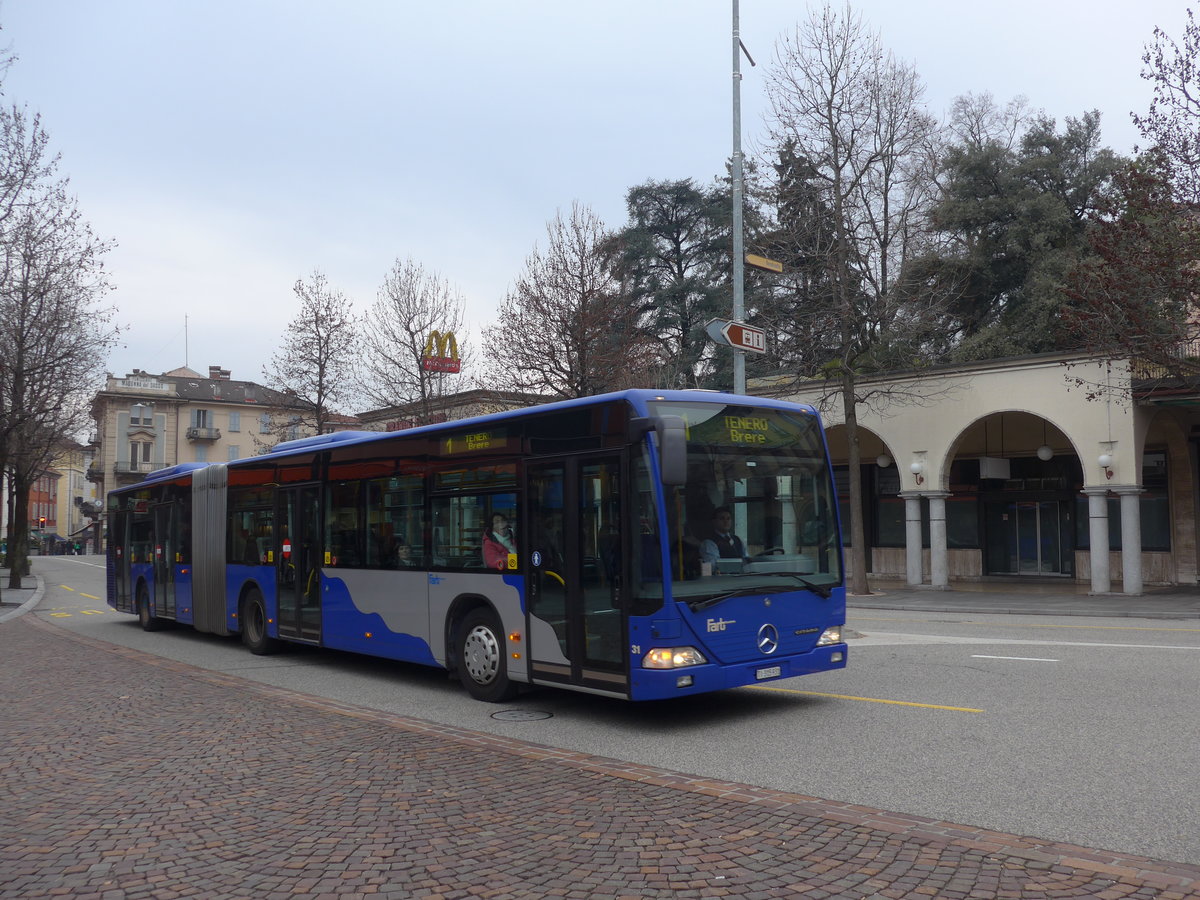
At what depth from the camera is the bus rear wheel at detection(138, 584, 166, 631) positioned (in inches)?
779

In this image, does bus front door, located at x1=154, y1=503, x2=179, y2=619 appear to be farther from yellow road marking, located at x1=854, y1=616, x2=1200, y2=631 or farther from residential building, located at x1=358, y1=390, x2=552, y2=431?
residential building, located at x1=358, y1=390, x2=552, y2=431

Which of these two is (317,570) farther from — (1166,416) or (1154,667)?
(1166,416)

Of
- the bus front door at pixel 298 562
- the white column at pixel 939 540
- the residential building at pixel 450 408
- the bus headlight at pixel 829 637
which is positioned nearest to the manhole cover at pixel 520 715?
the bus headlight at pixel 829 637

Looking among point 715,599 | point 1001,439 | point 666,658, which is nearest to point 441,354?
point 1001,439

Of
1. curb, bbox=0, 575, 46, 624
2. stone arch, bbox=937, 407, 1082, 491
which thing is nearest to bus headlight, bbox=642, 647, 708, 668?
curb, bbox=0, 575, 46, 624

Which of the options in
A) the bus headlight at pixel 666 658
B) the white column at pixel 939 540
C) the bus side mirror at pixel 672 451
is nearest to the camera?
the bus side mirror at pixel 672 451

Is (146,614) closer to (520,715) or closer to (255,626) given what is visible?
(255,626)

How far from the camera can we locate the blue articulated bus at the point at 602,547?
8539mm

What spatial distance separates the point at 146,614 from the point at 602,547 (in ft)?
46.8

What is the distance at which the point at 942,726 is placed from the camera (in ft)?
27.7

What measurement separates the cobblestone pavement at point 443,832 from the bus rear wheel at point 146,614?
11259mm

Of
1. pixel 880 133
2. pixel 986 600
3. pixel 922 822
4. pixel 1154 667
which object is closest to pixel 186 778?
pixel 922 822

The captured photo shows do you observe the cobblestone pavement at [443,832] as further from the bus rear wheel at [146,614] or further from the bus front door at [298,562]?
the bus rear wheel at [146,614]

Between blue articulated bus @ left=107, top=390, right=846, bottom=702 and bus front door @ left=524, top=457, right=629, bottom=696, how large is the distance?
2 centimetres
